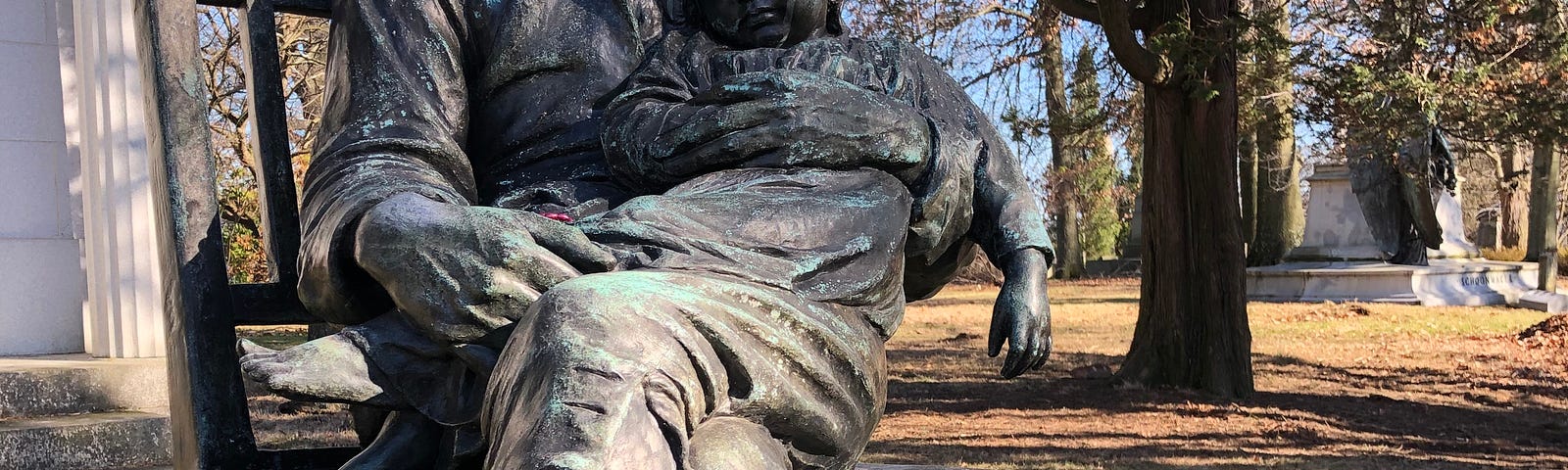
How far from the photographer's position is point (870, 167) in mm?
2309

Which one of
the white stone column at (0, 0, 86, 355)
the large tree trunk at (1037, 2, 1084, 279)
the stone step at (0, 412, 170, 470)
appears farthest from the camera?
the large tree trunk at (1037, 2, 1084, 279)

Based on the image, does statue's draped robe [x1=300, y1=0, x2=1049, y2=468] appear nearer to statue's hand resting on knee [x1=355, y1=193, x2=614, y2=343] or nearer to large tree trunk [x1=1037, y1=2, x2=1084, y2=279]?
statue's hand resting on knee [x1=355, y1=193, x2=614, y2=343]

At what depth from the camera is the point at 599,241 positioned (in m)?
2.08

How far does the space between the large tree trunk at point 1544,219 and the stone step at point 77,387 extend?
17.6 m

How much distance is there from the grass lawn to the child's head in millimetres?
4354

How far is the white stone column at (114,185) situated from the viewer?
17.5 feet

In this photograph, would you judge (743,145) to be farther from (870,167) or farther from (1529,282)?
(1529,282)

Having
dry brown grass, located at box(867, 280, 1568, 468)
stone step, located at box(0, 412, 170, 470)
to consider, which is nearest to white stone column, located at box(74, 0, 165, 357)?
stone step, located at box(0, 412, 170, 470)

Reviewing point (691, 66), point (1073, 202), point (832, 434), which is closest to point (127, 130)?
point (691, 66)

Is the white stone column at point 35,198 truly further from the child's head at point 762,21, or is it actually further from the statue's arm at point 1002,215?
the statue's arm at point 1002,215

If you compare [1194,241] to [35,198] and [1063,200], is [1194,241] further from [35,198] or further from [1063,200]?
[1063,200]

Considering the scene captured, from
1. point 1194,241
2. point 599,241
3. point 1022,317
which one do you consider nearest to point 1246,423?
→ point 1194,241

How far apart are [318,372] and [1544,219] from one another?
20.5 metres

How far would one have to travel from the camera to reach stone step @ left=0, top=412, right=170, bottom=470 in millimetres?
3920
